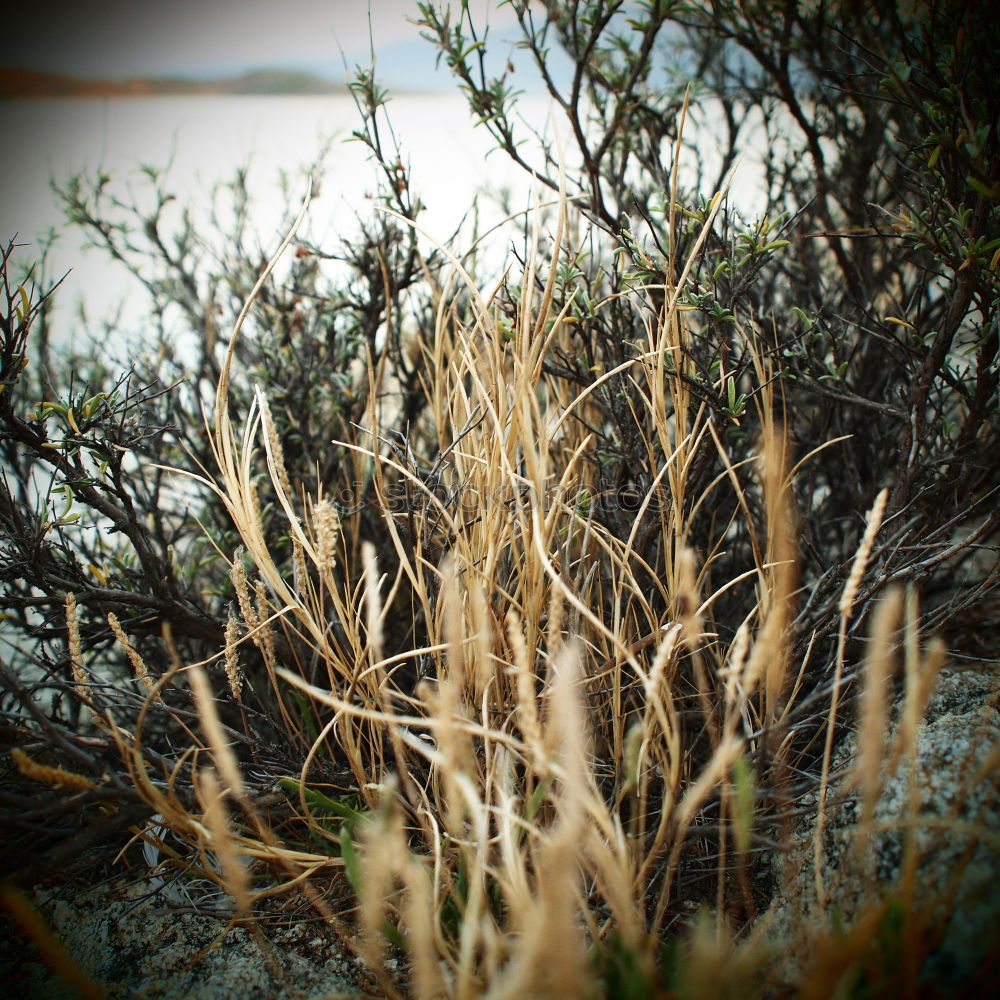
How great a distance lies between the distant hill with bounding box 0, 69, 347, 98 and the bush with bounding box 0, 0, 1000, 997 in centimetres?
43

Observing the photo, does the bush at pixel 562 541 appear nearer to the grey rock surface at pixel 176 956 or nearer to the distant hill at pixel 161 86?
the grey rock surface at pixel 176 956

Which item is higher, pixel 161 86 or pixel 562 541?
pixel 161 86

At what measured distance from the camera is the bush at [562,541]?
63 centimetres

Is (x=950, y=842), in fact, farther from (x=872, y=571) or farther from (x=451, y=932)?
(x=451, y=932)

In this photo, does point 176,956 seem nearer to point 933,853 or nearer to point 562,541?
point 562,541

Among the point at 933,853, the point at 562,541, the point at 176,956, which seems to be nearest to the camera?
the point at 933,853

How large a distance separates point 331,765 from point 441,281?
3.20 feet

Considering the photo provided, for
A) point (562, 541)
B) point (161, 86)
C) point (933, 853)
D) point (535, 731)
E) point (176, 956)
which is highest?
point (161, 86)

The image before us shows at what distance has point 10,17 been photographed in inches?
60.3

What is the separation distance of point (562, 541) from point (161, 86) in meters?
1.76

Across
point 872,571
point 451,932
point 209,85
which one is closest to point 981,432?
point 872,571

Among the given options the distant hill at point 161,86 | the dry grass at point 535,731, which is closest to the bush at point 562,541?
the dry grass at point 535,731

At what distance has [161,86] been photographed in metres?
1.72

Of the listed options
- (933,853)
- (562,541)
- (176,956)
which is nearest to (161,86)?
(562,541)
